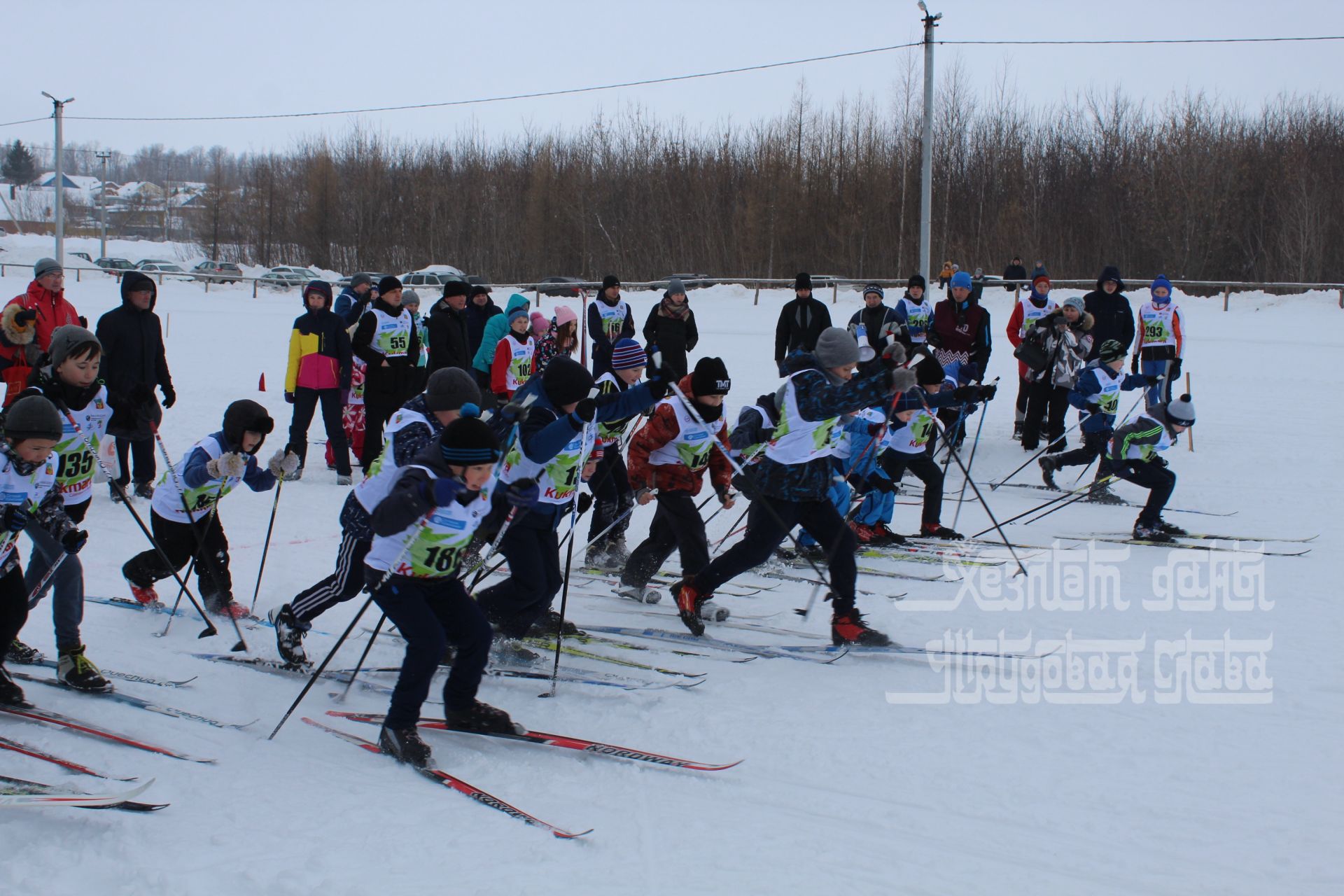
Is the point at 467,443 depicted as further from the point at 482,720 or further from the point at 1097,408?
the point at 1097,408

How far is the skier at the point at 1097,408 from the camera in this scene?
856 cm

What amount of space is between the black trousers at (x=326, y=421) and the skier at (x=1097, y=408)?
6.03 meters

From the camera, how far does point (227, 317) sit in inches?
862

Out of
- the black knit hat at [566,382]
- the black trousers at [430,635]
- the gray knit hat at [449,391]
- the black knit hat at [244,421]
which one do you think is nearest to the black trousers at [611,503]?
the black knit hat at [566,382]

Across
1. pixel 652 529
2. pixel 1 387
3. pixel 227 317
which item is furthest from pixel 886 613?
pixel 227 317

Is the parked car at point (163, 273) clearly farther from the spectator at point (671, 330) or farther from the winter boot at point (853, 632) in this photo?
the winter boot at point (853, 632)

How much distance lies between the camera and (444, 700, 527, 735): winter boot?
3984 mm

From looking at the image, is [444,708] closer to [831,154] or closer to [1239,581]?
[1239,581]

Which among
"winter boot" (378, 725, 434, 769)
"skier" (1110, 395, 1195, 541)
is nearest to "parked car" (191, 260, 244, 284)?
"skier" (1110, 395, 1195, 541)

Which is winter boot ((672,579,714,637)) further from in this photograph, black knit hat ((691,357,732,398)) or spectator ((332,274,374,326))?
spectator ((332,274,374,326))

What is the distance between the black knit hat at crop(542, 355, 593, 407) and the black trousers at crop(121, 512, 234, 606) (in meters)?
2.05

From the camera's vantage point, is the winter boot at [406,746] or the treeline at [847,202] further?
the treeline at [847,202]

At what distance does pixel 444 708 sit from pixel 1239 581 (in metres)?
4.90

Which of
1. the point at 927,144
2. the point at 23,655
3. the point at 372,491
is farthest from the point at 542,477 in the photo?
the point at 927,144
